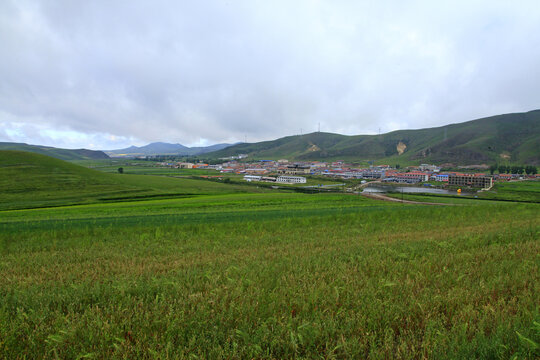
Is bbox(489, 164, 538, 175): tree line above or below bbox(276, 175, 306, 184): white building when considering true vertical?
above

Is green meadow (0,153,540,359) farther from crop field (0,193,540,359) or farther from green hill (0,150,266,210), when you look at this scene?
green hill (0,150,266,210)

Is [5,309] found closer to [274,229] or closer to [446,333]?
[446,333]

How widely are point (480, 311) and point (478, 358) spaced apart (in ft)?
4.43

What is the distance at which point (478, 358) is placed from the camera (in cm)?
321

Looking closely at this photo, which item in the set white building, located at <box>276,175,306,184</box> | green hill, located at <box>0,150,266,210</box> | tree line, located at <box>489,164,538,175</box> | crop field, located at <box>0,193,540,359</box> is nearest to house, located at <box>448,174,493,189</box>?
tree line, located at <box>489,164,538,175</box>

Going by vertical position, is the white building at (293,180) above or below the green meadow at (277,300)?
below

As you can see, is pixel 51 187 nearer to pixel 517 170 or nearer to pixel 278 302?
pixel 278 302

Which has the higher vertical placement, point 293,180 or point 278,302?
point 278,302

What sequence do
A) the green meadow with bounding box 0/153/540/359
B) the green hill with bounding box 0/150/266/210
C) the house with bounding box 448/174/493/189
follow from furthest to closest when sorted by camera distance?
the house with bounding box 448/174/493/189
the green hill with bounding box 0/150/266/210
the green meadow with bounding box 0/153/540/359

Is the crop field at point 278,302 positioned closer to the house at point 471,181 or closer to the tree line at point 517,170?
the house at point 471,181

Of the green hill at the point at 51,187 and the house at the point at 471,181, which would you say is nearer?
the green hill at the point at 51,187

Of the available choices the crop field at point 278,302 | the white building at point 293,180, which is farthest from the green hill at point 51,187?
the white building at point 293,180

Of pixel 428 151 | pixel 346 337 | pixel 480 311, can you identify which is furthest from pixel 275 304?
pixel 428 151

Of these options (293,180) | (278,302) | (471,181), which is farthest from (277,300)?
(471,181)
